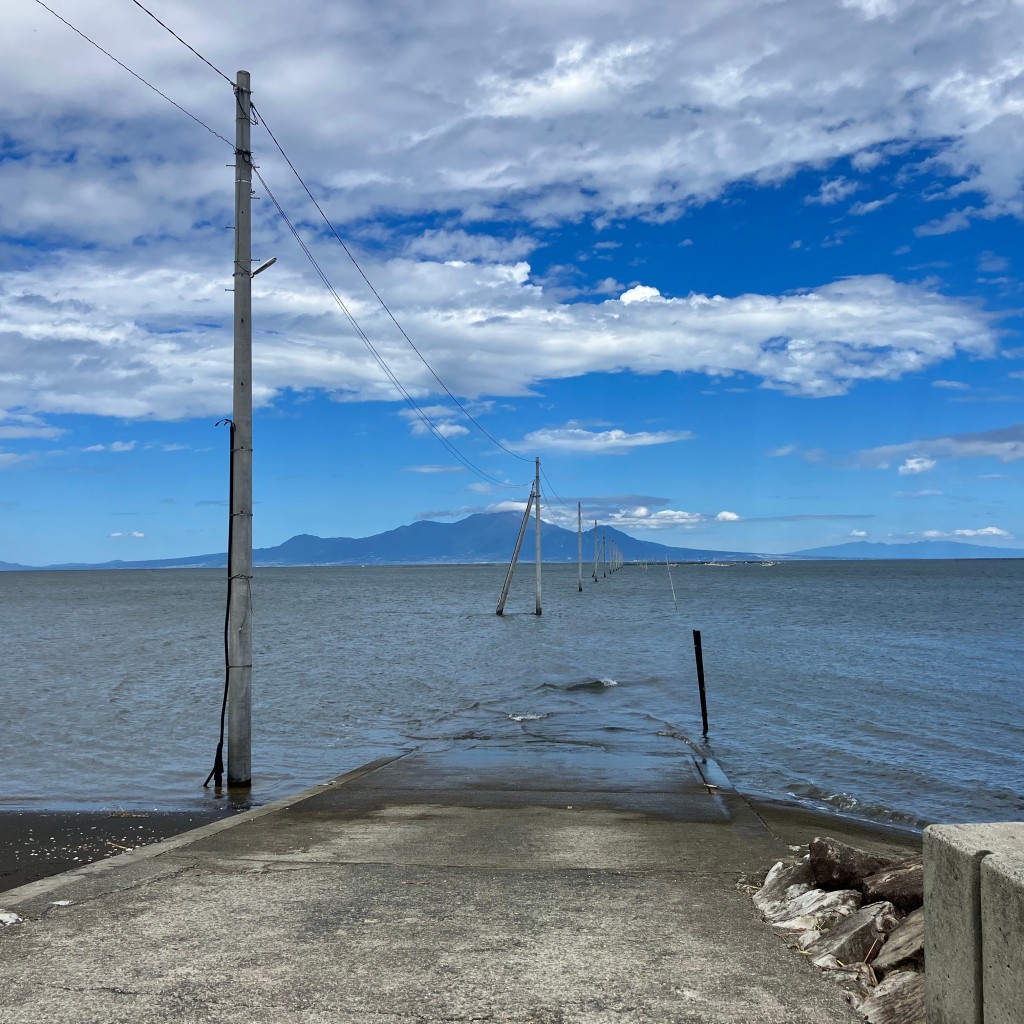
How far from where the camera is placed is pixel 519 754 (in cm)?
1598

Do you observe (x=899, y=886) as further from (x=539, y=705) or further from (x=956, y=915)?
(x=539, y=705)

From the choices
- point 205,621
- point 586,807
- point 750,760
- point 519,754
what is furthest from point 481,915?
point 205,621

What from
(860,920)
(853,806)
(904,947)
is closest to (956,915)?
(904,947)

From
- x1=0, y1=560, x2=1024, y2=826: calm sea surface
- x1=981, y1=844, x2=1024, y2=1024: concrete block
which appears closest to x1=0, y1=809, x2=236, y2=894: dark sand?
x1=0, y1=560, x2=1024, y2=826: calm sea surface

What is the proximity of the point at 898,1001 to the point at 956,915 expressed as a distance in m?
0.99

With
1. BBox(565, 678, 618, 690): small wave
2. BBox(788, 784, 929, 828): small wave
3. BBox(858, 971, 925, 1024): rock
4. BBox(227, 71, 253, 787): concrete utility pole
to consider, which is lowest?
BBox(788, 784, 929, 828): small wave

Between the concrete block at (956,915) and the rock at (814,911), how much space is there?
5.57ft

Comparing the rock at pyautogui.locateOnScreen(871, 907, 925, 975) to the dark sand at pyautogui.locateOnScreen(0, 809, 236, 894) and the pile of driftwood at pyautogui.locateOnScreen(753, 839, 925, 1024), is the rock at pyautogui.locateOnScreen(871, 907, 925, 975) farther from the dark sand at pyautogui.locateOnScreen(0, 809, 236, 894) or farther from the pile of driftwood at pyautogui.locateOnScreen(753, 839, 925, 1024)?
the dark sand at pyautogui.locateOnScreen(0, 809, 236, 894)

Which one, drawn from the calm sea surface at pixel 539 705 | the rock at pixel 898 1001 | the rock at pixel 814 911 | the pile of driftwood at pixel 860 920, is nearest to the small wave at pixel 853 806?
the calm sea surface at pixel 539 705

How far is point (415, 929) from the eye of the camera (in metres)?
5.63

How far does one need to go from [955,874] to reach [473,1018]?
7.06 ft

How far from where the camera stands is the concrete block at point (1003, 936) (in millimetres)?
3281

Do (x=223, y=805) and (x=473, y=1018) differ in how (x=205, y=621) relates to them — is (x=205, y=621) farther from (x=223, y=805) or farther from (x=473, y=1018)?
(x=473, y=1018)

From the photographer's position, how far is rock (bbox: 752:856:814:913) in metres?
6.36
